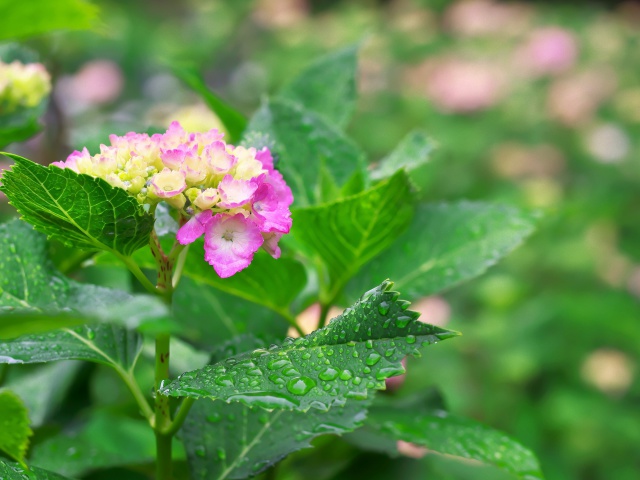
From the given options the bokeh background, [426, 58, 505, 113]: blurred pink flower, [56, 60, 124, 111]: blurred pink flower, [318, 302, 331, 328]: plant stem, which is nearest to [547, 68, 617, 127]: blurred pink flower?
the bokeh background

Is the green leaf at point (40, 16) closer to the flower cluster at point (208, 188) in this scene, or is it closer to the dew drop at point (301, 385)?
the flower cluster at point (208, 188)

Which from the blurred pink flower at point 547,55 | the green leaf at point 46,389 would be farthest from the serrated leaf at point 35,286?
the blurred pink flower at point 547,55

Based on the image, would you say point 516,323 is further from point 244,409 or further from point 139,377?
point 244,409

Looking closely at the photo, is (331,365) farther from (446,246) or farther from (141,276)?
(446,246)

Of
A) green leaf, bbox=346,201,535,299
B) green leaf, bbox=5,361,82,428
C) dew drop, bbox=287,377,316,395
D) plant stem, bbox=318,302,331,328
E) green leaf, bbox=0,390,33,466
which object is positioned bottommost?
green leaf, bbox=5,361,82,428

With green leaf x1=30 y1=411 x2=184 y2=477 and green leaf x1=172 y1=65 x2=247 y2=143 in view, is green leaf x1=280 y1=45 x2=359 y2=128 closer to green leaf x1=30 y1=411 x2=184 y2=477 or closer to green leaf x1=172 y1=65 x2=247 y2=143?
green leaf x1=172 y1=65 x2=247 y2=143

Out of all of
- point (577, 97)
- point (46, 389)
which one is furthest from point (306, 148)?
point (577, 97)
